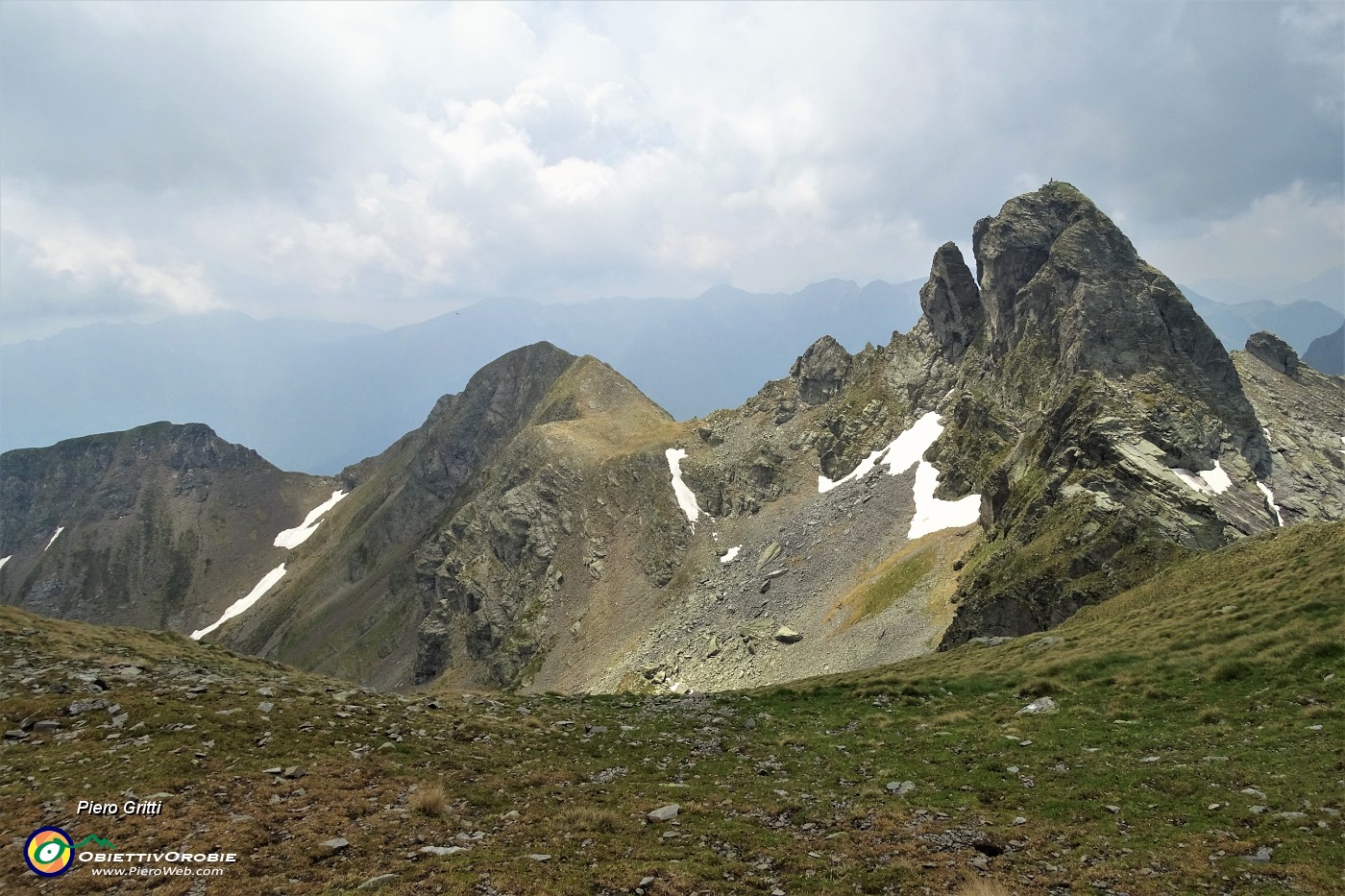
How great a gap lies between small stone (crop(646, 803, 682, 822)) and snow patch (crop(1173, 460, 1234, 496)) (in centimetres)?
5730

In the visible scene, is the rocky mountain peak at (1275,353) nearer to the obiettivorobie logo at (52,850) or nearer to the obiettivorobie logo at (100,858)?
the obiettivorobie logo at (100,858)

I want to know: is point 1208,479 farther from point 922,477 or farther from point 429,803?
point 429,803

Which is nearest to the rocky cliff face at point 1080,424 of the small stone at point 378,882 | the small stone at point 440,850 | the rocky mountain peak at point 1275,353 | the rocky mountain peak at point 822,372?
the rocky mountain peak at point 822,372

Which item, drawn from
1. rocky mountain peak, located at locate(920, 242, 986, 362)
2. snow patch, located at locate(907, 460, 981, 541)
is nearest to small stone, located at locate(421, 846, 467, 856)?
snow patch, located at locate(907, 460, 981, 541)

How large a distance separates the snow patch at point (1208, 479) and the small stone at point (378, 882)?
210ft

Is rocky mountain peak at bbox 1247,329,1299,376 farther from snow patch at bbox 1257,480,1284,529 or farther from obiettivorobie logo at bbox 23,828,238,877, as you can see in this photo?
obiettivorobie logo at bbox 23,828,238,877

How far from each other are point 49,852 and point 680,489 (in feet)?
322

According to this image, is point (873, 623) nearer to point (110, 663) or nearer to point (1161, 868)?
point (1161, 868)

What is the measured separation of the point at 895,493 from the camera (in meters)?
87.0

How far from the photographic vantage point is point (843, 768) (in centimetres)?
1919

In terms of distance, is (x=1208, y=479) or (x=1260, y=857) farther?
(x=1208, y=479)

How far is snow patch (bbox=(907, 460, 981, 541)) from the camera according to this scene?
243 ft

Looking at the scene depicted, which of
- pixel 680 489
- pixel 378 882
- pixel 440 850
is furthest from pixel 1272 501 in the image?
pixel 378 882

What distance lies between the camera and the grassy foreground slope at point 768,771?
1213 centimetres
